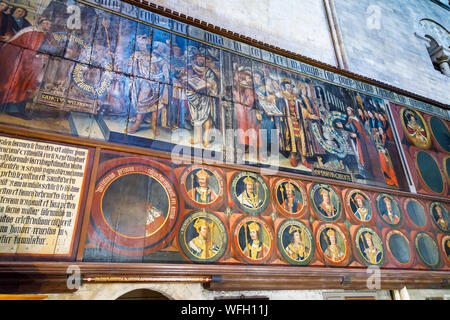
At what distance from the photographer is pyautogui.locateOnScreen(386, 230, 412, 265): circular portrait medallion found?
5.75 metres

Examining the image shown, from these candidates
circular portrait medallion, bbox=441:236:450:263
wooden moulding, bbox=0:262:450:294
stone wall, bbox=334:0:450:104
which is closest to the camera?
wooden moulding, bbox=0:262:450:294

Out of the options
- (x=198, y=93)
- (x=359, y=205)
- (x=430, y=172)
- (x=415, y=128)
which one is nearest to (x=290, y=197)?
(x=359, y=205)

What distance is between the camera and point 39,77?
4.23 meters

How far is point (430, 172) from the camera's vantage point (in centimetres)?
747

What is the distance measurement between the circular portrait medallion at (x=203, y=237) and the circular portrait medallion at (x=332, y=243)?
1.74 metres

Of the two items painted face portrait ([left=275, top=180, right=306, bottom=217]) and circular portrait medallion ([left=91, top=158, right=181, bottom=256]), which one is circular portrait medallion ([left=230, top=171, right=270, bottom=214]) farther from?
circular portrait medallion ([left=91, top=158, right=181, bottom=256])

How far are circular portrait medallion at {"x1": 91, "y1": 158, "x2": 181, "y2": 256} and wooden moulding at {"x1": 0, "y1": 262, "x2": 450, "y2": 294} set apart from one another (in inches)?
11.4

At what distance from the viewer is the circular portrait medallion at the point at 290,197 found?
514 centimetres

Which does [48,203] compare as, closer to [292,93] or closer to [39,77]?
[39,77]

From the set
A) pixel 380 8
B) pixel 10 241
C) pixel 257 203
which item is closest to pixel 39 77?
pixel 10 241

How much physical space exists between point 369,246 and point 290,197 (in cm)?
174

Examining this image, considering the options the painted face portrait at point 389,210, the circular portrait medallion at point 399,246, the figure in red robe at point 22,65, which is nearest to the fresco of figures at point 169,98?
the figure in red robe at point 22,65

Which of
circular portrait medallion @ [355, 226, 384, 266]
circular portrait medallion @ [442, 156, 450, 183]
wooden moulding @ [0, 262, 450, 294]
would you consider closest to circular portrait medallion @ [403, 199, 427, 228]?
wooden moulding @ [0, 262, 450, 294]

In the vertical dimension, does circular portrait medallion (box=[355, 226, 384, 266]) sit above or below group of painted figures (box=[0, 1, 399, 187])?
below
